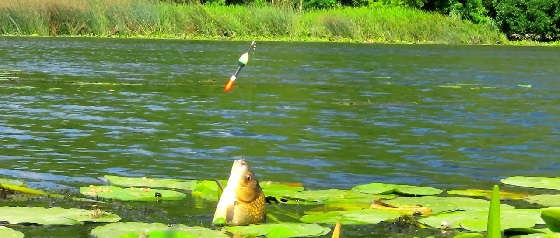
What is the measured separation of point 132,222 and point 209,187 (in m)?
1.17

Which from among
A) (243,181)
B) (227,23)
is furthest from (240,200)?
(227,23)

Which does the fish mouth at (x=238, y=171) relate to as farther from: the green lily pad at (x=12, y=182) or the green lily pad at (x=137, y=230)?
the green lily pad at (x=12, y=182)

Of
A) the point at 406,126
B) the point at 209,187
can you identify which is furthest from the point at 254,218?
the point at 406,126

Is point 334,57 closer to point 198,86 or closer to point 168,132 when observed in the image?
point 198,86

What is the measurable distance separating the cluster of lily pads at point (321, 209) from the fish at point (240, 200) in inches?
3.4

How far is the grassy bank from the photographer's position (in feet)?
106

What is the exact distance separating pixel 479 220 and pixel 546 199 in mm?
1109

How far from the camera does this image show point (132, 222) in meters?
4.91

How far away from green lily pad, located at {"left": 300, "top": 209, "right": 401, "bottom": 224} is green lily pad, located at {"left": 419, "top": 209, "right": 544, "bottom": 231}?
200mm

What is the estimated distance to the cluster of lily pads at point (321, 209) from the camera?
4742mm

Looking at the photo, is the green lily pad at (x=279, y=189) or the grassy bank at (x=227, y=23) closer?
the green lily pad at (x=279, y=189)

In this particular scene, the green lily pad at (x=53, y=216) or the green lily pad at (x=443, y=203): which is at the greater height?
the green lily pad at (x=443, y=203)

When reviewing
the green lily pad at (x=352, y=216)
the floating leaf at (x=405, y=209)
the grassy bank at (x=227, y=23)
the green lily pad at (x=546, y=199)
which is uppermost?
the grassy bank at (x=227, y=23)

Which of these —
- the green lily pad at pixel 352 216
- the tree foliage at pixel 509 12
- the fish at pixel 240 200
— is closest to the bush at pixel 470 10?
the tree foliage at pixel 509 12
